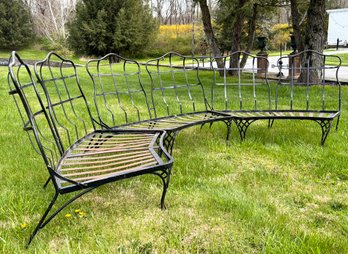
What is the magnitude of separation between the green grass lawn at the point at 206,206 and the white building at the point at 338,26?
27019mm

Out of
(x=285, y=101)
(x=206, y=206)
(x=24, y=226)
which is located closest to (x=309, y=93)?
(x=285, y=101)

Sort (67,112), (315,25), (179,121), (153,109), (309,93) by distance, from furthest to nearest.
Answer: (315,25), (309,93), (67,112), (153,109), (179,121)

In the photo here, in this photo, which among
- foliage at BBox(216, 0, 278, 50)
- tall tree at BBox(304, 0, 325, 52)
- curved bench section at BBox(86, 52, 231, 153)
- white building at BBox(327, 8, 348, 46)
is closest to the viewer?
curved bench section at BBox(86, 52, 231, 153)

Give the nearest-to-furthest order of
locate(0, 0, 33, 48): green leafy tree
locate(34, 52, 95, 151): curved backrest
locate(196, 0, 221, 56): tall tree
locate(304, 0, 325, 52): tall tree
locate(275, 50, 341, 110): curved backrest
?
locate(34, 52, 95, 151): curved backrest < locate(275, 50, 341, 110): curved backrest < locate(304, 0, 325, 52): tall tree < locate(196, 0, 221, 56): tall tree < locate(0, 0, 33, 48): green leafy tree

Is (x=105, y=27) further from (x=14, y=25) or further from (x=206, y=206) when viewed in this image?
(x=206, y=206)

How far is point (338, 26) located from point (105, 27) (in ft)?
59.5

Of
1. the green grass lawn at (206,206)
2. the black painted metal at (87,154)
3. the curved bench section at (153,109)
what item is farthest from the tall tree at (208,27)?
the black painted metal at (87,154)

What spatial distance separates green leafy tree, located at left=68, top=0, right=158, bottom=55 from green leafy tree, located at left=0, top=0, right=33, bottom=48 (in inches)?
413

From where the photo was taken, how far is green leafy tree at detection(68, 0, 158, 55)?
2122 centimetres

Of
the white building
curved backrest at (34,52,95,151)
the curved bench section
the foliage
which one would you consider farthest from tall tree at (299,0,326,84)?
the white building

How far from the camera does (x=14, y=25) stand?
29.9m

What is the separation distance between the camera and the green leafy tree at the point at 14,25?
2955 centimetres

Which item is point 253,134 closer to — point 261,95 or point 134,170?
point 134,170

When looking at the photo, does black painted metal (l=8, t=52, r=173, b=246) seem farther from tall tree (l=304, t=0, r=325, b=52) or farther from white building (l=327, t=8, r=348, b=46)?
white building (l=327, t=8, r=348, b=46)
